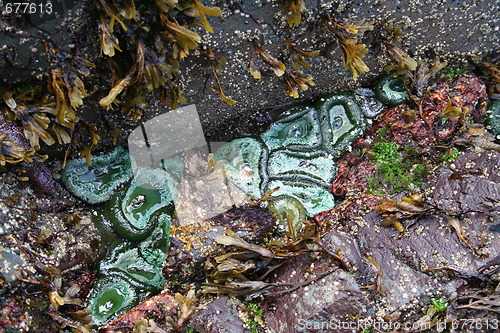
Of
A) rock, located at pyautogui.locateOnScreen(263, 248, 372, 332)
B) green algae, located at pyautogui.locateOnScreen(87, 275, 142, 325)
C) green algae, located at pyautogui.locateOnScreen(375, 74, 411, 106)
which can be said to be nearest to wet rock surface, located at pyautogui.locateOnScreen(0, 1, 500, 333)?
rock, located at pyautogui.locateOnScreen(263, 248, 372, 332)

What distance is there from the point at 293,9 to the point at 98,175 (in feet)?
7.22

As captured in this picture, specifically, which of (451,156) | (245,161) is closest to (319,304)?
(245,161)

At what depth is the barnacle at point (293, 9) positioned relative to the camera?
317 cm

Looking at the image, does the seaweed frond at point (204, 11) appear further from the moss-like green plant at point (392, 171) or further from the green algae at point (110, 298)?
the green algae at point (110, 298)

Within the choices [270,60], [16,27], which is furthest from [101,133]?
[270,60]

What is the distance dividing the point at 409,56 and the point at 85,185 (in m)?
3.11

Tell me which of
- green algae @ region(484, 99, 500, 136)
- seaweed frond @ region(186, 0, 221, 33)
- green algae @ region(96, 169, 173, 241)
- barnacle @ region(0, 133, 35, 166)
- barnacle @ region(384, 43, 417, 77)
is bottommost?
green algae @ region(484, 99, 500, 136)

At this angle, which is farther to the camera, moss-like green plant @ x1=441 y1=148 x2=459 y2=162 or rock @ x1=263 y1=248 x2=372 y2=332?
moss-like green plant @ x1=441 y1=148 x2=459 y2=162

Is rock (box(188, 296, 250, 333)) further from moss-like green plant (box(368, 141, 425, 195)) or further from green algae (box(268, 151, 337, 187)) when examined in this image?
moss-like green plant (box(368, 141, 425, 195))

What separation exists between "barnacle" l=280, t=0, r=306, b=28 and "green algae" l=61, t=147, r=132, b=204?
189 centimetres

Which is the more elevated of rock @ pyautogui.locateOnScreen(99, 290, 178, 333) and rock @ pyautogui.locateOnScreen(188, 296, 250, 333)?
rock @ pyautogui.locateOnScreen(99, 290, 178, 333)

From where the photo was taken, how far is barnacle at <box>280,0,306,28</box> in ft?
10.4

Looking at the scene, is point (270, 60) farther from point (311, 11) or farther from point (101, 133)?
point (101, 133)

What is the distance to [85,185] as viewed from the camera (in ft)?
12.6
